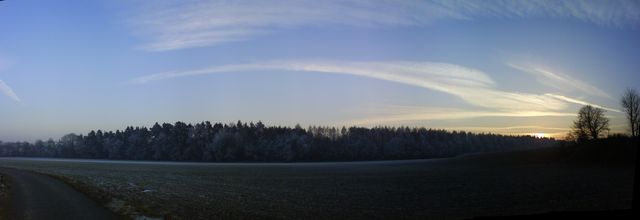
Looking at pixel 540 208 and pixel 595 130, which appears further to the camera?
pixel 595 130

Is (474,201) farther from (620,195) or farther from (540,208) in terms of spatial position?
(620,195)

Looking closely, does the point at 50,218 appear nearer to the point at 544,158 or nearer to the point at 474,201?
the point at 474,201

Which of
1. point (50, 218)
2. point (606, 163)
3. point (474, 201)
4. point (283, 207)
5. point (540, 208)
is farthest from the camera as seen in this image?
point (606, 163)

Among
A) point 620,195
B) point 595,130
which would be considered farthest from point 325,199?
point 595,130

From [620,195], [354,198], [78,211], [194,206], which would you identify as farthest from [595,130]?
[78,211]

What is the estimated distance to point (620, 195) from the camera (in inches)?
1282

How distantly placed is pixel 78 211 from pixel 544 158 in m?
87.3

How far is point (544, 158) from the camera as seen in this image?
92.4 meters

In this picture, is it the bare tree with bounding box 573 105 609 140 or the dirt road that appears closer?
the dirt road

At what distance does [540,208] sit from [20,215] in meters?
25.9

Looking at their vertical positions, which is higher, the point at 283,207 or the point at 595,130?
the point at 595,130

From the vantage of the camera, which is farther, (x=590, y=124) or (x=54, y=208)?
(x=590, y=124)

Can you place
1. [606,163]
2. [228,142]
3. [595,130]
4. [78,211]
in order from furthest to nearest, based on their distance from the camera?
[228,142], [595,130], [606,163], [78,211]

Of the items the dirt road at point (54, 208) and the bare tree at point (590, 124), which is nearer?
the dirt road at point (54, 208)
